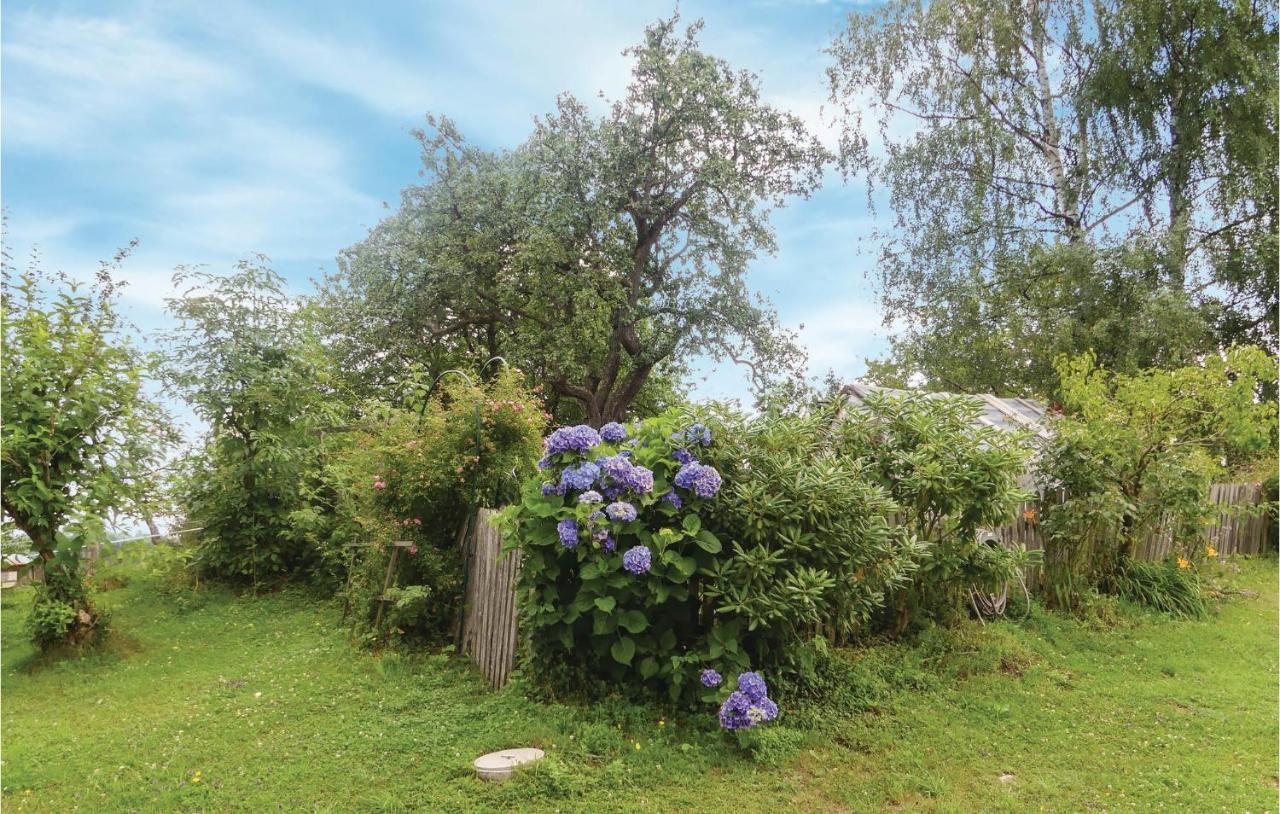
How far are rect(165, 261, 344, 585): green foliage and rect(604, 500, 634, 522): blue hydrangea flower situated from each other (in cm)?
504

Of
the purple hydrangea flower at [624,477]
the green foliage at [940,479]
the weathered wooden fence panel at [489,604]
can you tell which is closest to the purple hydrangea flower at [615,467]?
the purple hydrangea flower at [624,477]

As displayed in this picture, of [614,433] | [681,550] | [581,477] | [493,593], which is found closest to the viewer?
[581,477]

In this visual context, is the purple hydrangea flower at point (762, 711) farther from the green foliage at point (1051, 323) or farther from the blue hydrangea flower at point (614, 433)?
the green foliage at point (1051, 323)

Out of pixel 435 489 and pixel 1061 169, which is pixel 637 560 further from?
pixel 1061 169

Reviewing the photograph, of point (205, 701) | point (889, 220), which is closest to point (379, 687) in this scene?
point (205, 701)

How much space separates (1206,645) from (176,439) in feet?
30.2

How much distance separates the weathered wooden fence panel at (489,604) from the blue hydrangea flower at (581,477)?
0.77m

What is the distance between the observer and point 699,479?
4.35 meters

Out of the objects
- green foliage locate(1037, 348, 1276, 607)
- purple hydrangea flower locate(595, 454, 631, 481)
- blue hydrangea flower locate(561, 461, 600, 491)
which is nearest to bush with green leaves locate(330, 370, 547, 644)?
blue hydrangea flower locate(561, 461, 600, 491)

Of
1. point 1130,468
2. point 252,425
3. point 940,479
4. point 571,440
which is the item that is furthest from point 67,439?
point 1130,468

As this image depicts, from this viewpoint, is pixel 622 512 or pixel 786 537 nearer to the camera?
pixel 622 512

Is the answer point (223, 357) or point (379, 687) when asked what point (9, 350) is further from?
point (379, 687)

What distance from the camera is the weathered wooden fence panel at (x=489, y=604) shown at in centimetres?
519

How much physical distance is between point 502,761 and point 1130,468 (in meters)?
6.38
